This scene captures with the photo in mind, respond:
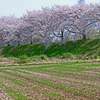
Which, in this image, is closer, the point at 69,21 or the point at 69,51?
the point at 69,51

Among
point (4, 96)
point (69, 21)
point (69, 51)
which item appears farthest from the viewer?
point (69, 21)

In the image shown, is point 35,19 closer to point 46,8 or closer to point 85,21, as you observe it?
point 46,8

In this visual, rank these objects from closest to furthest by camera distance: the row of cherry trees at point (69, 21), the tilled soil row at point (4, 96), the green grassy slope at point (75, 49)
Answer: the tilled soil row at point (4, 96)
the green grassy slope at point (75, 49)
the row of cherry trees at point (69, 21)

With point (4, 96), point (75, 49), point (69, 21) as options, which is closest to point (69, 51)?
point (75, 49)

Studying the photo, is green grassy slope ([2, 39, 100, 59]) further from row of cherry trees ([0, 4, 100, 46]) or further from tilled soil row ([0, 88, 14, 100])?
tilled soil row ([0, 88, 14, 100])

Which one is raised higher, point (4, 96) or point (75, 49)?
point (75, 49)

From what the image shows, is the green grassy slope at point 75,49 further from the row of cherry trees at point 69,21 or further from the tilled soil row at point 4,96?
the tilled soil row at point 4,96

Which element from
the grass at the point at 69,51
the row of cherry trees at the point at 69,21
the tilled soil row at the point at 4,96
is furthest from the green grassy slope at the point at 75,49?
the tilled soil row at the point at 4,96

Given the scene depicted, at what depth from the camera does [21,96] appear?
346 inches

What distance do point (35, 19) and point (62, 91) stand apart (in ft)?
130

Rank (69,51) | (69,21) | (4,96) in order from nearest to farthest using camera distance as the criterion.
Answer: (4,96)
(69,51)
(69,21)

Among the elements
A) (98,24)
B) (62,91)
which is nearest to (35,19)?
(98,24)

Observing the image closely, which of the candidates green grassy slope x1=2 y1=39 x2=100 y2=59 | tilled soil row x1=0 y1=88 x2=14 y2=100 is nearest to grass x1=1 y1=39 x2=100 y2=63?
green grassy slope x1=2 y1=39 x2=100 y2=59

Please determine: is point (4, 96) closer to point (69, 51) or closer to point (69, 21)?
point (69, 51)
